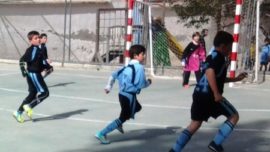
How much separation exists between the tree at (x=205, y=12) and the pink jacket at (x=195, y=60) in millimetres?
4906

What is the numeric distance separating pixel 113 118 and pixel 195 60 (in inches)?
209

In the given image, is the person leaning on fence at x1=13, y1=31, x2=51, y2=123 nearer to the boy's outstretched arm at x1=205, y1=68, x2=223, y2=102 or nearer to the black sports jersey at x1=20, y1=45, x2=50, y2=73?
the black sports jersey at x1=20, y1=45, x2=50, y2=73

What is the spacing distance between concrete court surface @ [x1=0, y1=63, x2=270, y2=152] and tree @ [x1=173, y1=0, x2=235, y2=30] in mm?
5218

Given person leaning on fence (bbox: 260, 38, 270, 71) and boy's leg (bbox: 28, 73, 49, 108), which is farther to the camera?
person leaning on fence (bbox: 260, 38, 270, 71)

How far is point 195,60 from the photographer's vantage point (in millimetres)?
14102

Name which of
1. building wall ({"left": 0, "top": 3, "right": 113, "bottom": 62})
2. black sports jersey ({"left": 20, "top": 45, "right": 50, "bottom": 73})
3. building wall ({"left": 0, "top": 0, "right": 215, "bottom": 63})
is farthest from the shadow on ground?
building wall ({"left": 0, "top": 3, "right": 113, "bottom": 62})

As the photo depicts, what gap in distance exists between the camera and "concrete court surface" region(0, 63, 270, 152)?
718 cm

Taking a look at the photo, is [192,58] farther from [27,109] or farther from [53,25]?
[53,25]

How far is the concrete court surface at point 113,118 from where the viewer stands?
7176 millimetres

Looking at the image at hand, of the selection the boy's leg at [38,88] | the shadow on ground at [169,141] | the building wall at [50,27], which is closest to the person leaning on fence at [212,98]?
the shadow on ground at [169,141]

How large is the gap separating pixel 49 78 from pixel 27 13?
9.78m

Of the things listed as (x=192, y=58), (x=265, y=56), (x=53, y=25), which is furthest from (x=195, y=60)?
(x=53, y=25)

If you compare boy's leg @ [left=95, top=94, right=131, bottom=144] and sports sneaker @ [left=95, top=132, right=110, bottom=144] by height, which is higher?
boy's leg @ [left=95, top=94, right=131, bottom=144]

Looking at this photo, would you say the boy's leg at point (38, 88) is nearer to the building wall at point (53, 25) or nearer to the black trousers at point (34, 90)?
the black trousers at point (34, 90)
